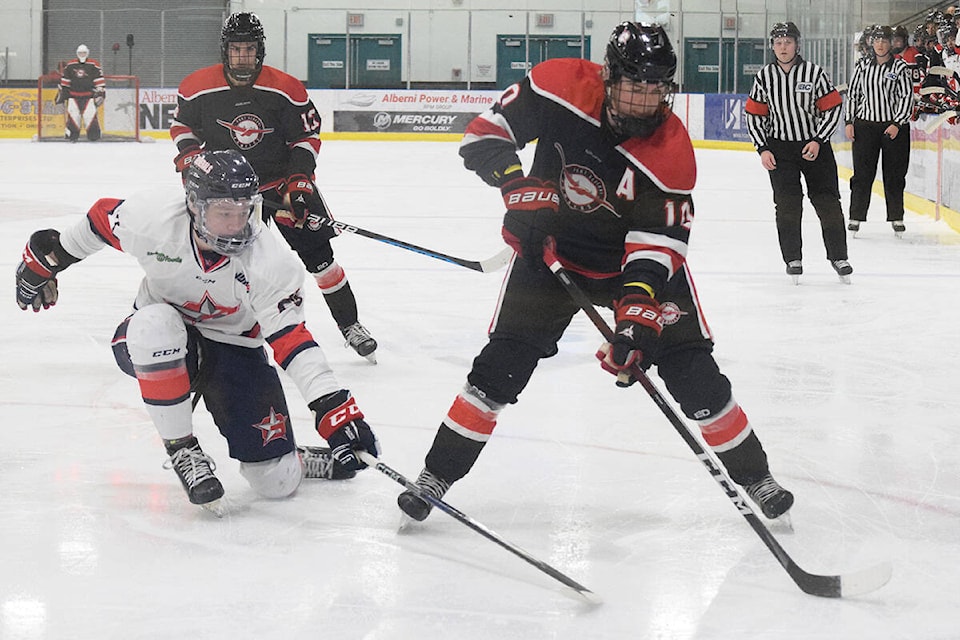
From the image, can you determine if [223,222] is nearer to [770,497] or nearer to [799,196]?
[770,497]

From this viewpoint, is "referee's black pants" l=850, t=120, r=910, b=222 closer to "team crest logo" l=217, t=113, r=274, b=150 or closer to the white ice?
the white ice

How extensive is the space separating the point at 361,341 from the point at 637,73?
6.39 feet

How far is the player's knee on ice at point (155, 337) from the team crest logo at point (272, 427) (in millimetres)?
216

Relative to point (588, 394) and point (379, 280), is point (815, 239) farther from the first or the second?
point (588, 394)

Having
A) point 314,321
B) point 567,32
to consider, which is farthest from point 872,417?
point 567,32

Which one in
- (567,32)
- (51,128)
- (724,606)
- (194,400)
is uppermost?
(567,32)

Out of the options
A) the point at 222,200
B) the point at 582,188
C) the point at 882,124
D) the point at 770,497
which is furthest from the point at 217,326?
the point at 882,124

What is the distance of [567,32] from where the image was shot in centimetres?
1981

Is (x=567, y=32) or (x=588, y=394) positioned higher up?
(x=567, y=32)

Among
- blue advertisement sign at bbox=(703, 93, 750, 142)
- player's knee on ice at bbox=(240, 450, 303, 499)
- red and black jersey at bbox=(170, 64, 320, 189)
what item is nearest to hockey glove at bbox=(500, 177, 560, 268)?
player's knee on ice at bbox=(240, 450, 303, 499)

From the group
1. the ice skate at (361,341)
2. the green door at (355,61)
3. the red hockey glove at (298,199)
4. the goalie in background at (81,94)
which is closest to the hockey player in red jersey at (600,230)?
the red hockey glove at (298,199)

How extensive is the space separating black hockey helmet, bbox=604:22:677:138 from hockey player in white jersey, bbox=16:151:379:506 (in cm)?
70

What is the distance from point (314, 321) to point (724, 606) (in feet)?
9.67

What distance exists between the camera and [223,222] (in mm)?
2461
